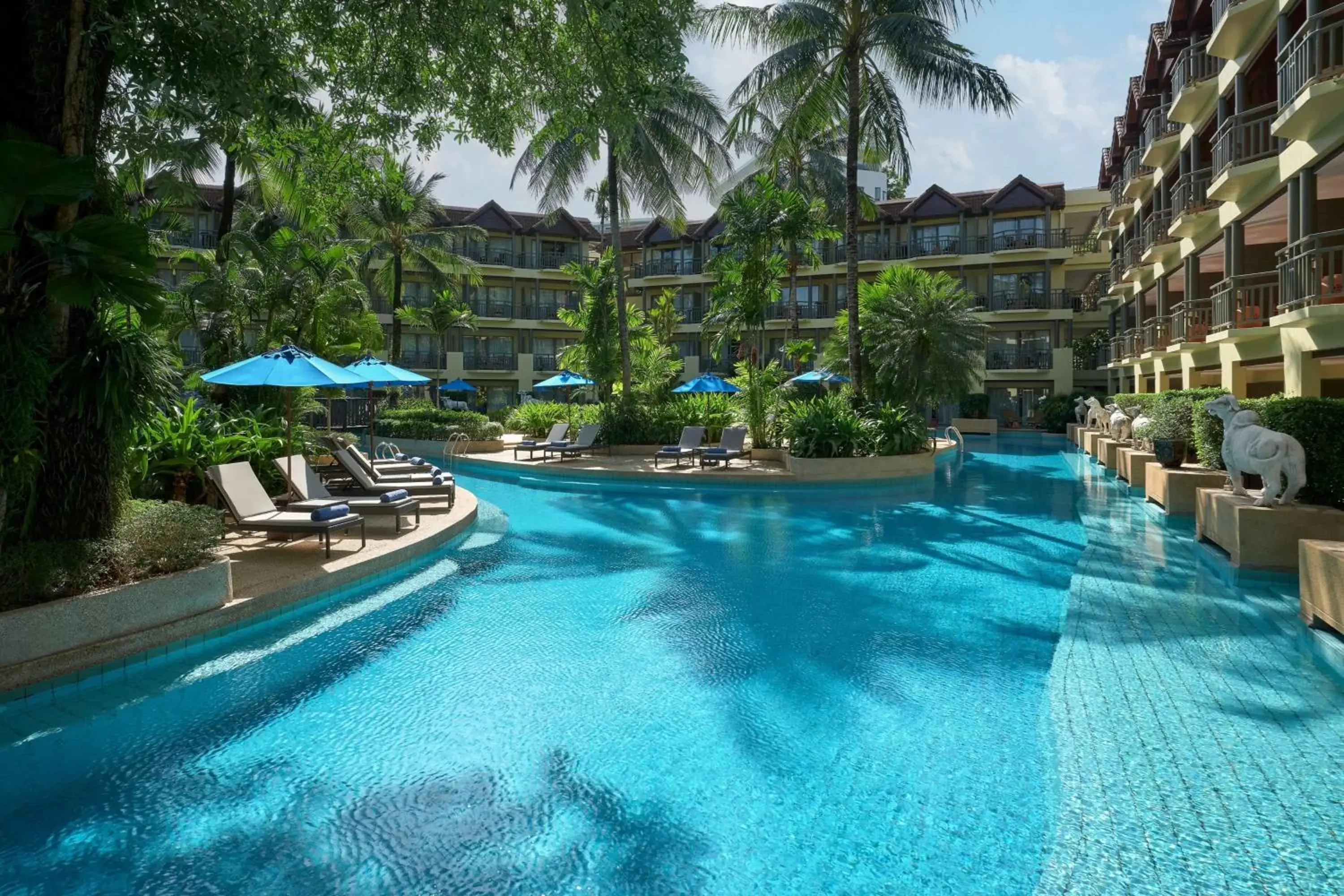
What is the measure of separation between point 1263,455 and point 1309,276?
5.84 metres

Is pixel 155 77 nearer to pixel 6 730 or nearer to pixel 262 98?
pixel 262 98

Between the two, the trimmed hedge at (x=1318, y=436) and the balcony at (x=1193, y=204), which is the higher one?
the balcony at (x=1193, y=204)

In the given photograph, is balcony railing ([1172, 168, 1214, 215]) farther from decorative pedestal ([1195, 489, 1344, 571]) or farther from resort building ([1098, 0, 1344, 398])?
decorative pedestal ([1195, 489, 1344, 571])

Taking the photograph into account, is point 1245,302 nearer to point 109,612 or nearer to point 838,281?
point 109,612

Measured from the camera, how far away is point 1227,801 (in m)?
3.93

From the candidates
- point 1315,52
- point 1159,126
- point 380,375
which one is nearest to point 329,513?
point 380,375

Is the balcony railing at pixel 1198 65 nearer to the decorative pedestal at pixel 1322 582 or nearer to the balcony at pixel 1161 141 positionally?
the balcony at pixel 1161 141

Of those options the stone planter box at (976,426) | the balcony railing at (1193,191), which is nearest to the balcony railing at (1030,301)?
the stone planter box at (976,426)

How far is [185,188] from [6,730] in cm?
1028

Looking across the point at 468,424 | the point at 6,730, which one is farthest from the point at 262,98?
the point at 468,424

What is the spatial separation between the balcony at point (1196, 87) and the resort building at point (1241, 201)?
0.04 meters

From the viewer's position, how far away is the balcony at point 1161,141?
22.7 m

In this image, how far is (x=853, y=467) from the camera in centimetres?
1656

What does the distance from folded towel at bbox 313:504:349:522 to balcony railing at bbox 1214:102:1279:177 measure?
666 inches
